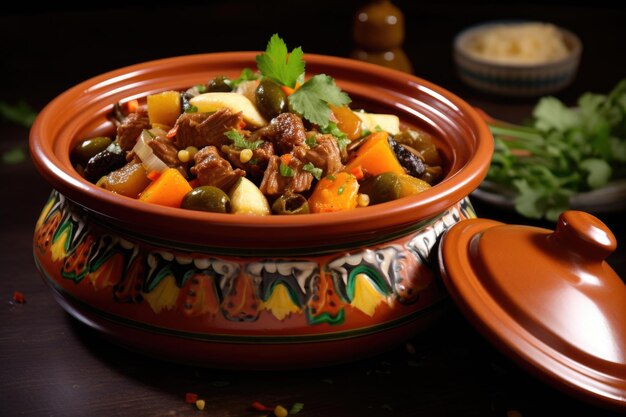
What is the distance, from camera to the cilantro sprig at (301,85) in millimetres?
2439

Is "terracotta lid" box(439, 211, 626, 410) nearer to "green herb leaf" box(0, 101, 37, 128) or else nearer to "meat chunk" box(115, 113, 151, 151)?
"meat chunk" box(115, 113, 151, 151)

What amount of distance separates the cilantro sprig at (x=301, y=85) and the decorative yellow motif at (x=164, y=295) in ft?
2.22

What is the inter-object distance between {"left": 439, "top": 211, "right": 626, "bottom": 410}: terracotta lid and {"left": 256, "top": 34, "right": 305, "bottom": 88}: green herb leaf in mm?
752

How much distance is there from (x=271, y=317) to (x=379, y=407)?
0.36 m

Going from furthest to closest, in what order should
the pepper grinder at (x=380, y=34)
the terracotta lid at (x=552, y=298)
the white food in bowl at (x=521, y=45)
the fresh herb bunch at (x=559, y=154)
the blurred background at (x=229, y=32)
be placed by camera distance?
the blurred background at (x=229, y=32) < the white food in bowl at (x=521, y=45) < the pepper grinder at (x=380, y=34) < the fresh herb bunch at (x=559, y=154) < the terracotta lid at (x=552, y=298)

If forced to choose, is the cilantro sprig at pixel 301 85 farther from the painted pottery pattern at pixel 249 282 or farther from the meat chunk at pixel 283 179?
the painted pottery pattern at pixel 249 282

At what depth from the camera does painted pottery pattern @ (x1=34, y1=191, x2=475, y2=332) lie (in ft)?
6.66

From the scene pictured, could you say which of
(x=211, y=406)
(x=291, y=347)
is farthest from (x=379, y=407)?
(x=211, y=406)

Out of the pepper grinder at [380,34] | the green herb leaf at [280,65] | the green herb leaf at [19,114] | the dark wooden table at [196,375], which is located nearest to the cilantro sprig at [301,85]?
the green herb leaf at [280,65]

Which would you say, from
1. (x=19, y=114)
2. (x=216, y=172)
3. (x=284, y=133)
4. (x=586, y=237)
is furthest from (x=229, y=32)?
(x=586, y=237)

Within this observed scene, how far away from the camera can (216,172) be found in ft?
7.34

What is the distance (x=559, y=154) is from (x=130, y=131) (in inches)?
66.9

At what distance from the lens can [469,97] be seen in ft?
14.3

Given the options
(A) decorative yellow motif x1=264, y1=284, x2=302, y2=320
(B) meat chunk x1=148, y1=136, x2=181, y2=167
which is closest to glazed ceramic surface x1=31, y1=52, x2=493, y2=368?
(A) decorative yellow motif x1=264, y1=284, x2=302, y2=320
